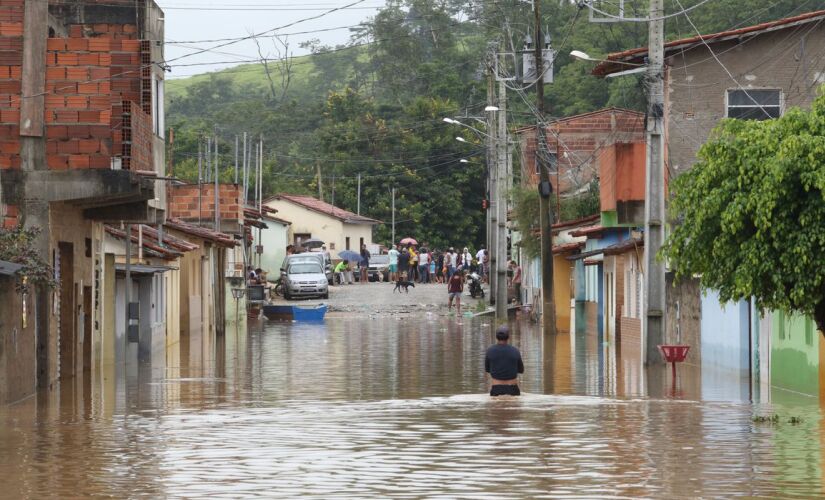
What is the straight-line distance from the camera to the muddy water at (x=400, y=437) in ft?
46.1

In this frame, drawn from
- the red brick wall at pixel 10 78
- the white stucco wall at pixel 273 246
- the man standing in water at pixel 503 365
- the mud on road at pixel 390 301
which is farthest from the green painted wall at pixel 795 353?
the white stucco wall at pixel 273 246

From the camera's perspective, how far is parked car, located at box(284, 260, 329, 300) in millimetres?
69312

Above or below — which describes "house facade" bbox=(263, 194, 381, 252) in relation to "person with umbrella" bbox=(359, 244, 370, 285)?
above

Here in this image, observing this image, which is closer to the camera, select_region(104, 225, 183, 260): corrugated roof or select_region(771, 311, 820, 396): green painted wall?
select_region(771, 311, 820, 396): green painted wall

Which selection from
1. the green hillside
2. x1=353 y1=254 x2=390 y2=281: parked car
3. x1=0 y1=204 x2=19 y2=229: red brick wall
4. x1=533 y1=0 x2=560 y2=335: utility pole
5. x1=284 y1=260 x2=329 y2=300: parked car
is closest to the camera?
Result: x1=0 y1=204 x2=19 y2=229: red brick wall

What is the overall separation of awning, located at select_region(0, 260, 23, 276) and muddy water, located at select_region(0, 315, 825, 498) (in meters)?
2.05

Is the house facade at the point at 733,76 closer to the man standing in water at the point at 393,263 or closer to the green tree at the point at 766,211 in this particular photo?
the green tree at the point at 766,211

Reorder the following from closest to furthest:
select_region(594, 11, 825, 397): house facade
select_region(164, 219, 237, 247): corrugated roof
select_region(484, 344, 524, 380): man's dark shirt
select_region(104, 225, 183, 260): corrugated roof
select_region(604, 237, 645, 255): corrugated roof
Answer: select_region(484, 344, 524, 380): man's dark shirt
select_region(104, 225, 183, 260): corrugated roof
select_region(594, 11, 825, 397): house facade
select_region(604, 237, 645, 255): corrugated roof
select_region(164, 219, 237, 247): corrugated roof

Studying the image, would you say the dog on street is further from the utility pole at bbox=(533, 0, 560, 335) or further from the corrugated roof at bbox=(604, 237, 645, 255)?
the corrugated roof at bbox=(604, 237, 645, 255)

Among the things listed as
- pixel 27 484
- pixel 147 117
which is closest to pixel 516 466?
pixel 27 484

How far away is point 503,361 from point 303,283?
4651cm

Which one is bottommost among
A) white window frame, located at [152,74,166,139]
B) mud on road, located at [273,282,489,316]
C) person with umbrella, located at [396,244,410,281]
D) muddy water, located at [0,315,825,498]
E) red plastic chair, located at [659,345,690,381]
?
muddy water, located at [0,315,825,498]

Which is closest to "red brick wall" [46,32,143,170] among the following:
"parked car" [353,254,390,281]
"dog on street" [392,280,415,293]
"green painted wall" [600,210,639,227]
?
"green painted wall" [600,210,639,227]

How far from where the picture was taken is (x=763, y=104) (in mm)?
39094
